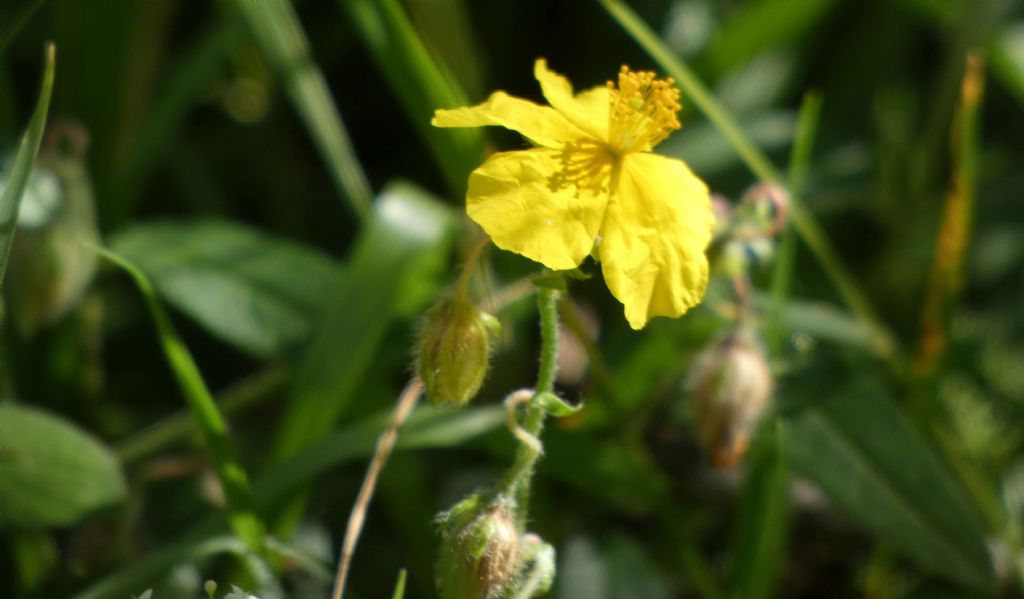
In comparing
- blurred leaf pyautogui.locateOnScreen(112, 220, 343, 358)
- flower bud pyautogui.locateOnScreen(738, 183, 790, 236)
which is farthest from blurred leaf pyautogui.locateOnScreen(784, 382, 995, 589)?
blurred leaf pyautogui.locateOnScreen(112, 220, 343, 358)

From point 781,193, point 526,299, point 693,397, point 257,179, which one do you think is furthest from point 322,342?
point 257,179

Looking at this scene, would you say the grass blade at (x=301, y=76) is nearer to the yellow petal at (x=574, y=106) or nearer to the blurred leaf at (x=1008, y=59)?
the yellow petal at (x=574, y=106)

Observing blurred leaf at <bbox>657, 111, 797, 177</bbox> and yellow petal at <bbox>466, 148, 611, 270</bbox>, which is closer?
yellow petal at <bbox>466, 148, 611, 270</bbox>

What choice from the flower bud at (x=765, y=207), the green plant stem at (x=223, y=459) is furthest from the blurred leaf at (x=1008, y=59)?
the green plant stem at (x=223, y=459)

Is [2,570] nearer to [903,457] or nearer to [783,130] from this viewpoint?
[903,457]

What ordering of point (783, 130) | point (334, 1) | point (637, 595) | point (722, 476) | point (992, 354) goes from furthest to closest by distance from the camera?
point (334, 1), point (783, 130), point (992, 354), point (722, 476), point (637, 595)

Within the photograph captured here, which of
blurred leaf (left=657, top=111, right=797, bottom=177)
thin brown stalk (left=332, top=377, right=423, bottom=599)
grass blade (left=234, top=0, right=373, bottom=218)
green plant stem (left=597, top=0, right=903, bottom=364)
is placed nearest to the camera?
thin brown stalk (left=332, top=377, right=423, bottom=599)

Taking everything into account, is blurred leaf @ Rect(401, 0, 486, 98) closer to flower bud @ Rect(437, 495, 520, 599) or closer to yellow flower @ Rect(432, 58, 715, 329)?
yellow flower @ Rect(432, 58, 715, 329)
